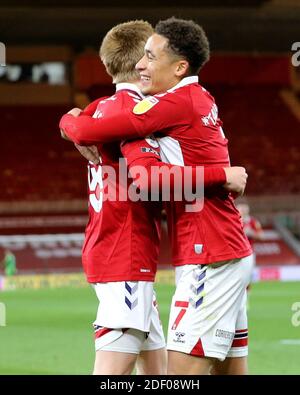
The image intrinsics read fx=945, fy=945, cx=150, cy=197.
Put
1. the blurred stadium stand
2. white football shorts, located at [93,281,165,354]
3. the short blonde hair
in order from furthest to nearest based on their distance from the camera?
the blurred stadium stand
the short blonde hair
white football shorts, located at [93,281,165,354]

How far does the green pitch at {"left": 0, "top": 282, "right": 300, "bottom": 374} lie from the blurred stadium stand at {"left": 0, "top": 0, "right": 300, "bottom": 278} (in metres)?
8.27

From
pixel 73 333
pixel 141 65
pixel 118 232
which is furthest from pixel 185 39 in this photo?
pixel 73 333

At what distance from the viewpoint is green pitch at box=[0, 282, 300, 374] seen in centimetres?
964

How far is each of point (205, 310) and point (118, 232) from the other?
630 mm

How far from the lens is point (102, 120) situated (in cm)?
464

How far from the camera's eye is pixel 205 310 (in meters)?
4.51

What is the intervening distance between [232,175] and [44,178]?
1166 inches

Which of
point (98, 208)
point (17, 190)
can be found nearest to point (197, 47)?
point (98, 208)

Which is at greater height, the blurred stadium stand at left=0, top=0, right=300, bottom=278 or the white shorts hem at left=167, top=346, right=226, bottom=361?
the blurred stadium stand at left=0, top=0, right=300, bottom=278

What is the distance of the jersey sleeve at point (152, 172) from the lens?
176 inches

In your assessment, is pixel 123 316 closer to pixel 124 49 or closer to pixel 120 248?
pixel 120 248

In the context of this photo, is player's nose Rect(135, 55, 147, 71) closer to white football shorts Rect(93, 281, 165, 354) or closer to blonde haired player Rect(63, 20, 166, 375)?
blonde haired player Rect(63, 20, 166, 375)

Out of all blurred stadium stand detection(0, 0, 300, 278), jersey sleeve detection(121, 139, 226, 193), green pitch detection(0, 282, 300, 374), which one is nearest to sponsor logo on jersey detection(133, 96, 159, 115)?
jersey sleeve detection(121, 139, 226, 193)

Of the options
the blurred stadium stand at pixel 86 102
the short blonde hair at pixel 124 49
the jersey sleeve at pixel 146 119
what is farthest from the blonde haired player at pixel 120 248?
the blurred stadium stand at pixel 86 102
